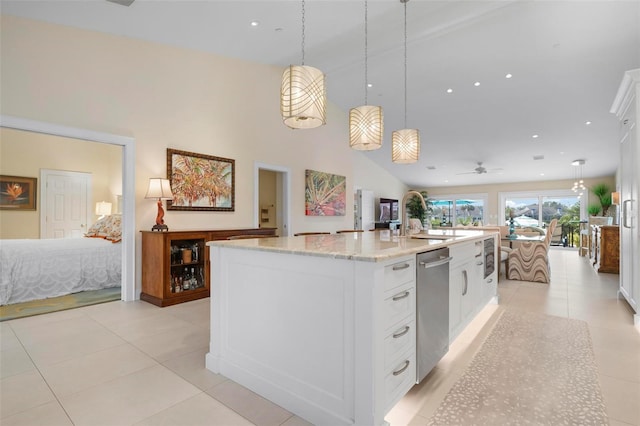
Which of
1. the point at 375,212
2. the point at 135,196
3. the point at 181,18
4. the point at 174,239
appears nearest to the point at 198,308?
the point at 174,239

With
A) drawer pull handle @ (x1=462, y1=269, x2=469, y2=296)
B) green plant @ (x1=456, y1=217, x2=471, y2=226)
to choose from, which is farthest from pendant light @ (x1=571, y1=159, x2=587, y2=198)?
drawer pull handle @ (x1=462, y1=269, x2=469, y2=296)

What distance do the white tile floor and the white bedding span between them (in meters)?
0.80

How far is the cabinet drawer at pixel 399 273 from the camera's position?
149cm

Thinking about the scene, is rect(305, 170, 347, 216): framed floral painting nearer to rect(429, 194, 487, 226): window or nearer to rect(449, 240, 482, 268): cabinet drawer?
rect(449, 240, 482, 268): cabinet drawer

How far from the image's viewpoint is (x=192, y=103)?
4.52m

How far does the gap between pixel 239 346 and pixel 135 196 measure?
2.91m

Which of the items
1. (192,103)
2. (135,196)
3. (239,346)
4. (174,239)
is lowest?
Result: (239,346)

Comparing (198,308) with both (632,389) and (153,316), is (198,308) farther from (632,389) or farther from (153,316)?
(632,389)

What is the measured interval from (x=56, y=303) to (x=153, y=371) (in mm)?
2540

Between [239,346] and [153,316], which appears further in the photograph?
[153,316]

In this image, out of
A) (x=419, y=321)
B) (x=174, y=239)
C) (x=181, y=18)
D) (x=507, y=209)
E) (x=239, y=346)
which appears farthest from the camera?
(x=507, y=209)

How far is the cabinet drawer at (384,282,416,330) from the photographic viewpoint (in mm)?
1493

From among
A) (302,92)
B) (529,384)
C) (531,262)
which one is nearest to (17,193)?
(302,92)

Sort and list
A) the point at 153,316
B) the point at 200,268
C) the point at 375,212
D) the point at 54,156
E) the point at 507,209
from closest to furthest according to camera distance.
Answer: the point at 153,316, the point at 200,268, the point at 54,156, the point at 375,212, the point at 507,209
